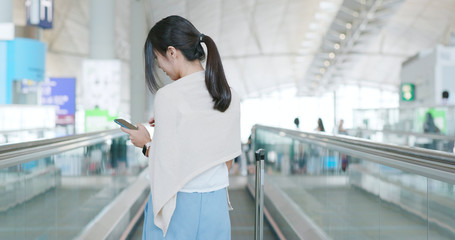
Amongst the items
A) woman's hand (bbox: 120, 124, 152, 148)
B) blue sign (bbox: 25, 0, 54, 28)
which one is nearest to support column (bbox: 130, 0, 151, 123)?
blue sign (bbox: 25, 0, 54, 28)

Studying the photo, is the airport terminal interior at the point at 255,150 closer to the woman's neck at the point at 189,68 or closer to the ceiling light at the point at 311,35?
the woman's neck at the point at 189,68

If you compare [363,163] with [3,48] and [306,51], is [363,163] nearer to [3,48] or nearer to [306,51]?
[3,48]

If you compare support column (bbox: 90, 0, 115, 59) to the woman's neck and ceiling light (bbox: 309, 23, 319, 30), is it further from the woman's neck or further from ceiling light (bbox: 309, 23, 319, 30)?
ceiling light (bbox: 309, 23, 319, 30)

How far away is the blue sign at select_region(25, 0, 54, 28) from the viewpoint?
1811 centimetres

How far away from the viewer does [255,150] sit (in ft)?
34.9

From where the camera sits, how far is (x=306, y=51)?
164 feet

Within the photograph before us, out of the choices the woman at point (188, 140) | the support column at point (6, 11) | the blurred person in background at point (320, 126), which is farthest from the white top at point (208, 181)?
the support column at point (6, 11)

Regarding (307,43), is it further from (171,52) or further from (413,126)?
(171,52)

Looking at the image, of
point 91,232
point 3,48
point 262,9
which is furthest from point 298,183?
point 262,9

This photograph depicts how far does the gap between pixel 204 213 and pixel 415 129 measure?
1400 centimetres

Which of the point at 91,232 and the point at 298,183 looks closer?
the point at 91,232

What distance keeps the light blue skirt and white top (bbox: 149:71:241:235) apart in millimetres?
47

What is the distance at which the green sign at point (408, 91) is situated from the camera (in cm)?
2212

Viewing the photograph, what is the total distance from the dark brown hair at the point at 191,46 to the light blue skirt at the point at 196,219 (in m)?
0.36
